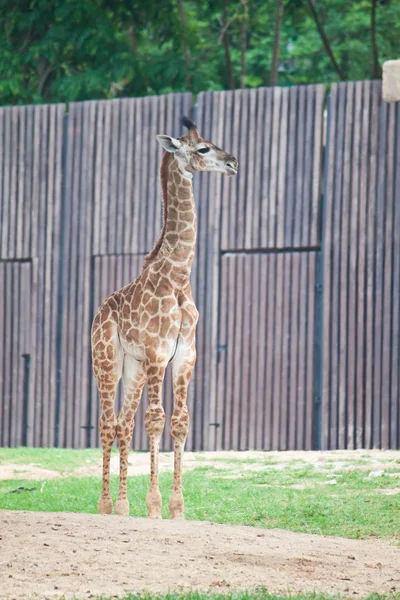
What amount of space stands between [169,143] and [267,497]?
135 inches

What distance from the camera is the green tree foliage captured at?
771 inches

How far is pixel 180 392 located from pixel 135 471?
4071 mm

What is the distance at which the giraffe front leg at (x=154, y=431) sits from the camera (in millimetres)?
8500

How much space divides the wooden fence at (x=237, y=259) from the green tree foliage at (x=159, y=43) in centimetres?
284

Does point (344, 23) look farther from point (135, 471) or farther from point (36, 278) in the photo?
point (135, 471)

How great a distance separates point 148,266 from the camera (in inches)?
356

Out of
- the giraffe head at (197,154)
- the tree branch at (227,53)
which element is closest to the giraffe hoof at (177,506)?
the giraffe head at (197,154)

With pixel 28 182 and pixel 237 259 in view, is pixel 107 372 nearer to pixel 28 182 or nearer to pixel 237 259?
pixel 237 259

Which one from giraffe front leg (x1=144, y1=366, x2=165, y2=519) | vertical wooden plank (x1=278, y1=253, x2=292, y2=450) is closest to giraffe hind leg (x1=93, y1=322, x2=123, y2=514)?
giraffe front leg (x1=144, y1=366, x2=165, y2=519)

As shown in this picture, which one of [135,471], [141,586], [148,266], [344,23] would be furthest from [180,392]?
[344,23]

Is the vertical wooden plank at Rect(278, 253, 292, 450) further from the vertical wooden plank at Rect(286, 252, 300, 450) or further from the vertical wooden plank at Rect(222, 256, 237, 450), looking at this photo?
the vertical wooden plank at Rect(222, 256, 237, 450)

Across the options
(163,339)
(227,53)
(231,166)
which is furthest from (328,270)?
(227,53)

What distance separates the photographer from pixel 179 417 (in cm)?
862

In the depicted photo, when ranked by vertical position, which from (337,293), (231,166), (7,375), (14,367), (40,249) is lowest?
(7,375)
